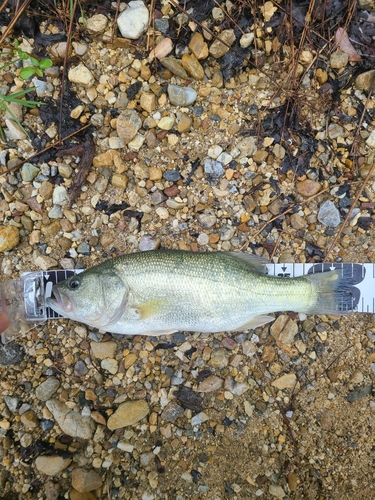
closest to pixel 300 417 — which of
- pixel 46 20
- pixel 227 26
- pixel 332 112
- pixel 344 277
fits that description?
pixel 344 277

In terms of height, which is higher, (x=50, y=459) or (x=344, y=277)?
(x=344, y=277)

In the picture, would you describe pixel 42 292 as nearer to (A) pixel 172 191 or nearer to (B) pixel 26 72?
(A) pixel 172 191

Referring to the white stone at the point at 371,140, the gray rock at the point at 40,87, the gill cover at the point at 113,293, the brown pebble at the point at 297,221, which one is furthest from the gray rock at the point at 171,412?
the gray rock at the point at 40,87

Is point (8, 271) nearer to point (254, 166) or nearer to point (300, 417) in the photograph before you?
point (254, 166)

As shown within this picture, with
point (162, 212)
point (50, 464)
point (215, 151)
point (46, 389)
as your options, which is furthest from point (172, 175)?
point (50, 464)

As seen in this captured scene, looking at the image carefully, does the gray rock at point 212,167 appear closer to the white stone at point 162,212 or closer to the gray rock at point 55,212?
the white stone at point 162,212

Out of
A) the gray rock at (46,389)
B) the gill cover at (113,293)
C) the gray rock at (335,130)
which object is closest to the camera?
the gill cover at (113,293)
